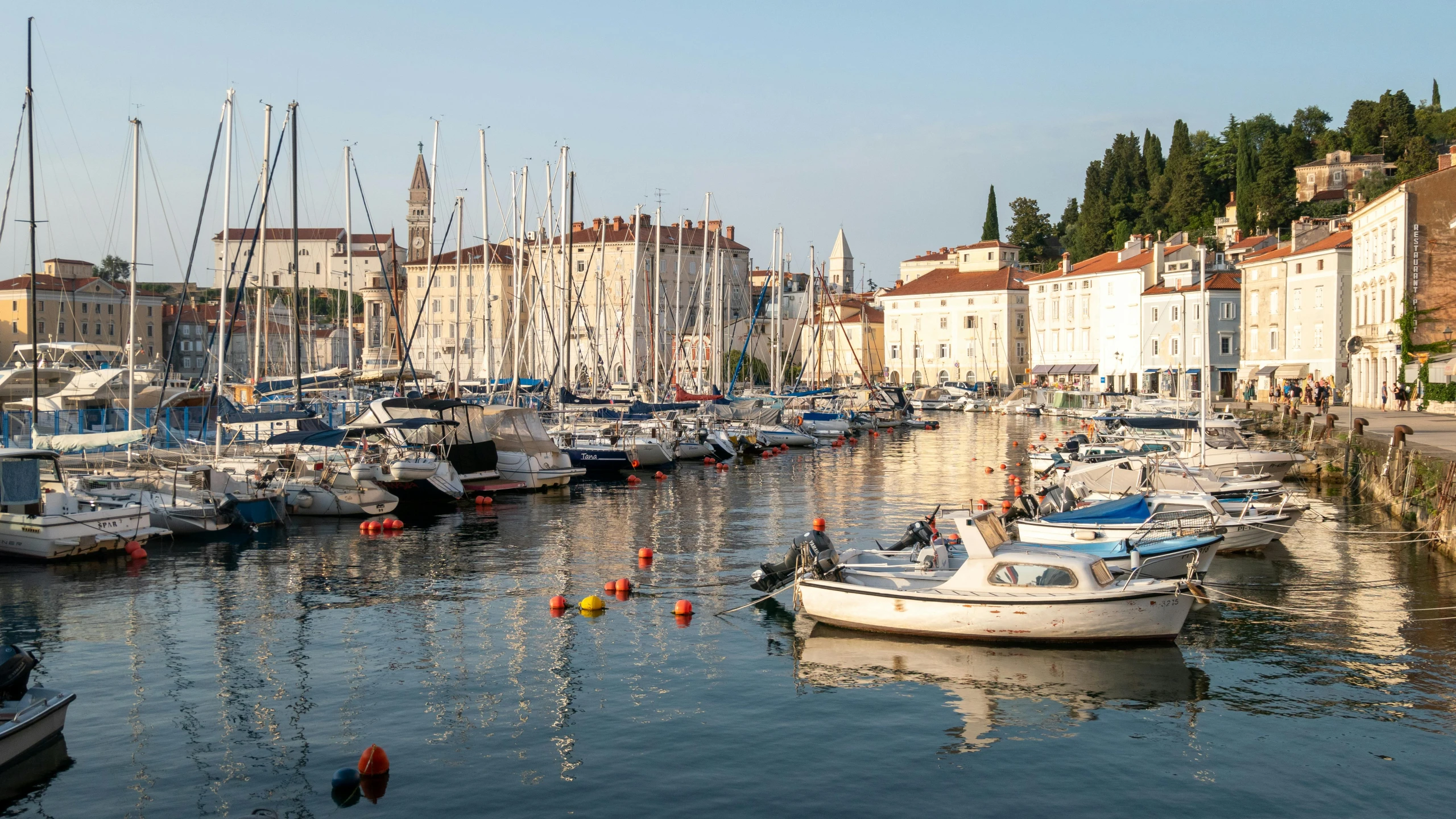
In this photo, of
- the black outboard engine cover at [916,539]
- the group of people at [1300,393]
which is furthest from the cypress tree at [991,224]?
the black outboard engine cover at [916,539]

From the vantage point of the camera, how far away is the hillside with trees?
114 m

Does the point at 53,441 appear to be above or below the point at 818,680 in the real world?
above

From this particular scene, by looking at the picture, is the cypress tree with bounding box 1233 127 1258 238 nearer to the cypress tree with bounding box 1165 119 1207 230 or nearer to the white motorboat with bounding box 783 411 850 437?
the cypress tree with bounding box 1165 119 1207 230

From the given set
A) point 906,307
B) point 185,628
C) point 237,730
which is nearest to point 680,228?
point 185,628

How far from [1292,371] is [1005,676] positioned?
2624 inches

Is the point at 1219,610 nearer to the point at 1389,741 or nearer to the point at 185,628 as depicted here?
the point at 1389,741

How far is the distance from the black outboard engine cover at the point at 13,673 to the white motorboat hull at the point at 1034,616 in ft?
39.4

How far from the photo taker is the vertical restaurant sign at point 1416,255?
54.1 meters

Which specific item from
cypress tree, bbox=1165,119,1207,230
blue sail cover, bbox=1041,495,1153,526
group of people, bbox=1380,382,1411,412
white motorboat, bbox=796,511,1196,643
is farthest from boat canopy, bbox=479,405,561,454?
cypress tree, bbox=1165,119,1207,230

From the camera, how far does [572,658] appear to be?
1889 cm

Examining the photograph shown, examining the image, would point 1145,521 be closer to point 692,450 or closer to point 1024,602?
point 1024,602

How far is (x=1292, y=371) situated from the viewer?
75812mm

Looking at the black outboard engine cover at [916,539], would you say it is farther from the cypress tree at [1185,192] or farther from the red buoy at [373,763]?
the cypress tree at [1185,192]

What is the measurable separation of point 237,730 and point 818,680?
8027mm
